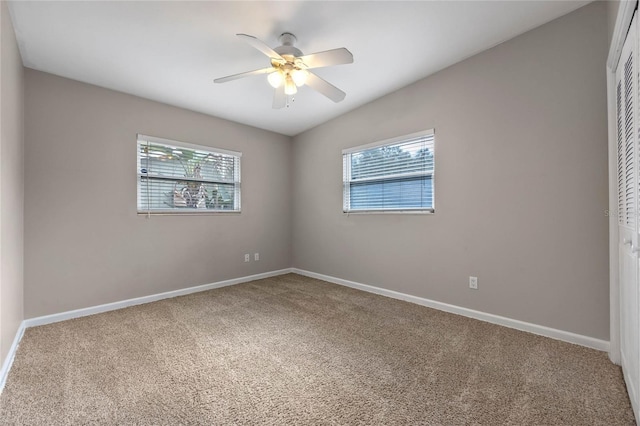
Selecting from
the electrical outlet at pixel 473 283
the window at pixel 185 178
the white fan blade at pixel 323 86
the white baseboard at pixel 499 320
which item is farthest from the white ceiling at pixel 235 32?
the white baseboard at pixel 499 320

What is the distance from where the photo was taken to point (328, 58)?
2.07 metres

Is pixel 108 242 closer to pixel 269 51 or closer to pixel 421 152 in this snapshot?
pixel 269 51

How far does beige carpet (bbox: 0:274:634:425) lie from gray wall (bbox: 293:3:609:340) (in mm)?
385

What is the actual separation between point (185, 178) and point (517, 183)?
3714 mm

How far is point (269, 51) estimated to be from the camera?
2.01 metres

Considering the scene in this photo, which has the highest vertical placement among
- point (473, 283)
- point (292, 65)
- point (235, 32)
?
point (235, 32)

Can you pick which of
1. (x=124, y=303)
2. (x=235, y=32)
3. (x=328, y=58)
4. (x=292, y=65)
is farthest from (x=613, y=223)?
(x=124, y=303)

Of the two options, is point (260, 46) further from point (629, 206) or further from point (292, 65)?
point (629, 206)

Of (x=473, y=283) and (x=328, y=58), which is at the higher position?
(x=328, y=58)

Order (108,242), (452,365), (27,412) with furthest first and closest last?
(108,242), (452,365), (27,412)

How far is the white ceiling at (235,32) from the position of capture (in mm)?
2012

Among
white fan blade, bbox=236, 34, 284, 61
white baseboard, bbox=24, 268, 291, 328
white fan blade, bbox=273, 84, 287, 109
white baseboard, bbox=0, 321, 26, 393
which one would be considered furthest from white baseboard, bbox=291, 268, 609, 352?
white baseboard, bbox=0, 321, 26, 393

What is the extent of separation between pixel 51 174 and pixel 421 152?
3.81 meters

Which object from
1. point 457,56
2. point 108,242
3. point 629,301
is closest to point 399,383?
point 629,301
